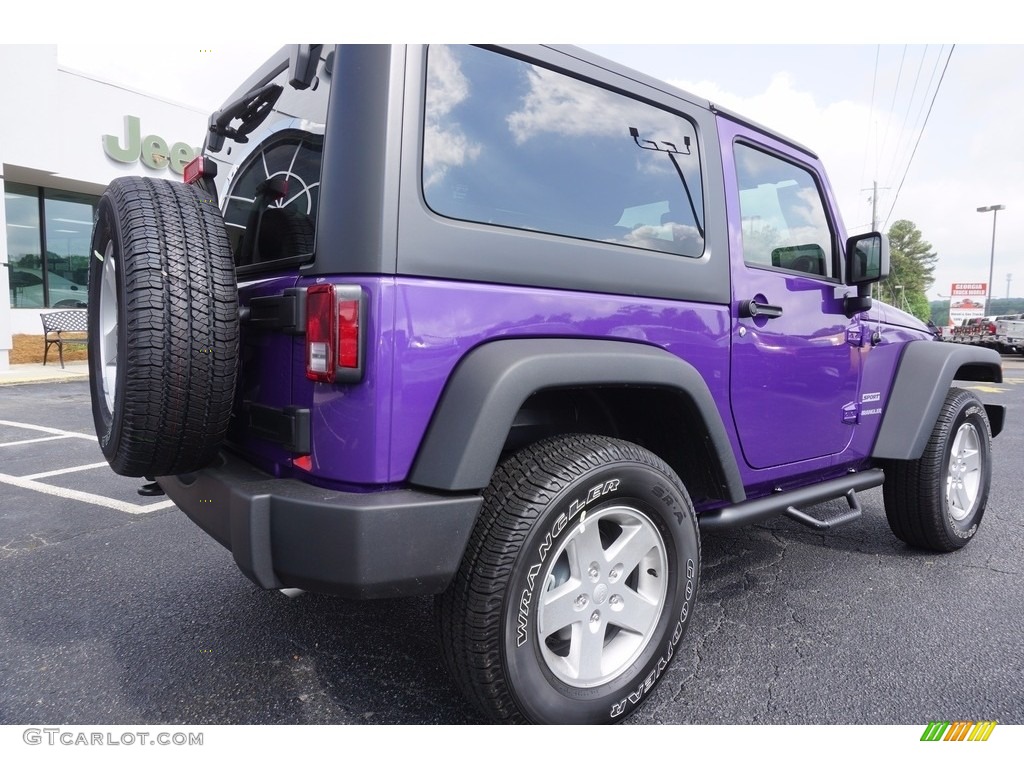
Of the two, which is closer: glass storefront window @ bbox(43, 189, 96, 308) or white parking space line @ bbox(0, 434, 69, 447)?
white parking space line @ bbox(0, 434, 69, 447)

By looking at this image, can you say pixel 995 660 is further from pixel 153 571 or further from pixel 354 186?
pixel 153 571

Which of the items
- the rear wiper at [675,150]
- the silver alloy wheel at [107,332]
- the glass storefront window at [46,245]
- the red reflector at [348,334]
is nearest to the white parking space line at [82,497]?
the silver alloy wheel at [107,332]

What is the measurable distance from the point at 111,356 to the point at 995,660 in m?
3.30

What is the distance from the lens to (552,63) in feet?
6.35

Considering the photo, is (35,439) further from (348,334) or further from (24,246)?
(24,246)

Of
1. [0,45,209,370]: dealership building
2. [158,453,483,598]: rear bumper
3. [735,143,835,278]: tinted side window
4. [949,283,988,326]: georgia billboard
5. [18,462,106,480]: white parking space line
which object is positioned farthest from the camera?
[949,283,988,326]: georgia billboard

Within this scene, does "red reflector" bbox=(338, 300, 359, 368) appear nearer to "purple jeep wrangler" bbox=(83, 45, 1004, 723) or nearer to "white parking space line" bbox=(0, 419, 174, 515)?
"purple jeep wrangler" bbox=(83, 45, 1004, 723)

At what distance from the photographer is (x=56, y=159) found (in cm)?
1147

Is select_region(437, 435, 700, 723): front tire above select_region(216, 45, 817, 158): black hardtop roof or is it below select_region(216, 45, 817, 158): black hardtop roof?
below

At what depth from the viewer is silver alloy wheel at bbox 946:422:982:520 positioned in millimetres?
3408
